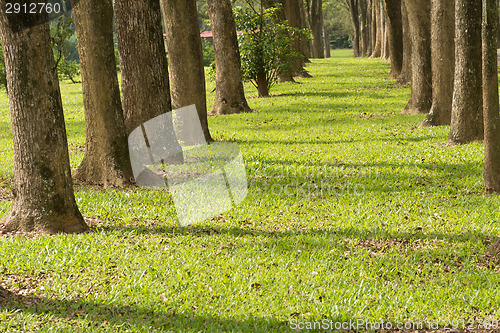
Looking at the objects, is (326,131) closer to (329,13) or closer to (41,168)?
(41,168)

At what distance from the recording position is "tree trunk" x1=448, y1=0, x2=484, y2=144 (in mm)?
9492

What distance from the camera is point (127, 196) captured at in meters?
7.82

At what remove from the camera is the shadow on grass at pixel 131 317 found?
13.9ft

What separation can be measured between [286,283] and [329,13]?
257 ft

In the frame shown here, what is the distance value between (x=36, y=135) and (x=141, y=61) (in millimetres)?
3922

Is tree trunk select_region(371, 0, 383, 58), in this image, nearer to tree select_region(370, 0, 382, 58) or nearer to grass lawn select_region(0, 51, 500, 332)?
tree select_region(370, 0, 382, 58)

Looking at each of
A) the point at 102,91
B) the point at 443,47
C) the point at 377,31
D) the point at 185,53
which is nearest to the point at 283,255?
the point at 102,91

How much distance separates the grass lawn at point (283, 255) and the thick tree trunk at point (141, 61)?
1.79m

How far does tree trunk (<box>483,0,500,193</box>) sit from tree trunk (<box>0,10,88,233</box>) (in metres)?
5.20

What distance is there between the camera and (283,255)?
5.68 metres

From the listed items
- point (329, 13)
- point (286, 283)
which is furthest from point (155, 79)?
point (329, 13)

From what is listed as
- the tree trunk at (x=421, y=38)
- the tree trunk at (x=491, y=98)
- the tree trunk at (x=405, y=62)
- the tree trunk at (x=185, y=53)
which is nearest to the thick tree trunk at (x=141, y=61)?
the tree trunk at (x=185, y=53)

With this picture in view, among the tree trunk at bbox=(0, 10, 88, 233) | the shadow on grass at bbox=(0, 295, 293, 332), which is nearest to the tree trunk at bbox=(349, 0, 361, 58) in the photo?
the tree trunk at bbox=(0, 10, 88, 233)

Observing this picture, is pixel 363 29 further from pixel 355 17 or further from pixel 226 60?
pixel 226 60
